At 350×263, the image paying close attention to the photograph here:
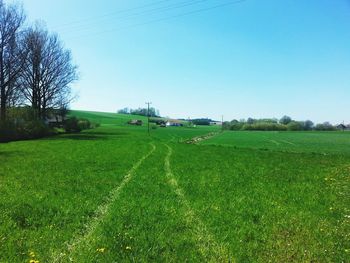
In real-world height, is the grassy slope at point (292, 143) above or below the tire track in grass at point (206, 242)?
below

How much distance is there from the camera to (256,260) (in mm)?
8633

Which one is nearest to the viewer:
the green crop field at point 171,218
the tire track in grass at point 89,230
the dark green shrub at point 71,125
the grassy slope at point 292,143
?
the tire track in grass at point 89,230

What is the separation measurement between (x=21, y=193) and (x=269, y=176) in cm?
1318

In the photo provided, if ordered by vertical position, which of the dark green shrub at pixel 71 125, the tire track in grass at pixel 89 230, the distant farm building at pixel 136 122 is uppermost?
the tire track in grass at pixel 89 230

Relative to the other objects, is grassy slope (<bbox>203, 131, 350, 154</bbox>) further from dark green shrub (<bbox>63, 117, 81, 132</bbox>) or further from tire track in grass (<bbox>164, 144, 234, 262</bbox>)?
tire track in grass (<bbox>164, 144, 234, 262</bbox>)

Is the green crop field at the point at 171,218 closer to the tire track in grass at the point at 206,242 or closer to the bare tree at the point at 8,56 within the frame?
the tire track in grass at the point at 206,242

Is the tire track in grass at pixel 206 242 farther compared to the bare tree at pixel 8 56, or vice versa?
the bare tree at pixel 8 56

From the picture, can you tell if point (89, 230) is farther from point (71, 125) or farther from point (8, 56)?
point (71, 125)

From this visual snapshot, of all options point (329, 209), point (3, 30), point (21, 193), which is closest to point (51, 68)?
point (3, 30)

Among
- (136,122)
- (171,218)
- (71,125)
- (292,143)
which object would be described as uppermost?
(171,218)

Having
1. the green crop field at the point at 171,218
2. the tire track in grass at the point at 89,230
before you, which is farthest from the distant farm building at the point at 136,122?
the tire track in grass at the point at 89,230

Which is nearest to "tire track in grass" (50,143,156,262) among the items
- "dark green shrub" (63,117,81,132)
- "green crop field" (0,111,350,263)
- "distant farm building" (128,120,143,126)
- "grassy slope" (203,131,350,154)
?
"green crop field" (0,111,350,263)

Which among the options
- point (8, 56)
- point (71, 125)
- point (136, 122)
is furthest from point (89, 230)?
point (136, 122)

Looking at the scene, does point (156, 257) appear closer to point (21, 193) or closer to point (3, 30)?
point (21, 193)
